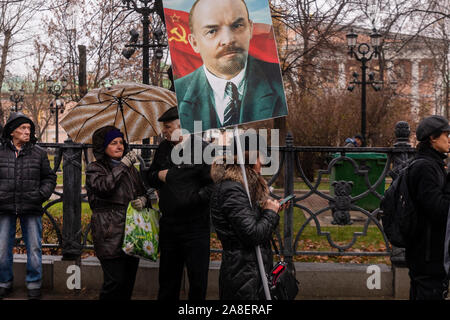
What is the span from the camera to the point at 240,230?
295cm

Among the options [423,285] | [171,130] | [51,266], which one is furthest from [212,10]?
[51,266]

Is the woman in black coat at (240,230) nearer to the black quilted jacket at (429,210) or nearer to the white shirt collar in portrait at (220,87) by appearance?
the white shirt collar in portrait at (220,87)

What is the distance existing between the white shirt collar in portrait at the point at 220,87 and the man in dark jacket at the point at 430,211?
135 centimetres

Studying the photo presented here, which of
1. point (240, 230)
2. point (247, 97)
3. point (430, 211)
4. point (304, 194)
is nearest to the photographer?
point (240, 230)

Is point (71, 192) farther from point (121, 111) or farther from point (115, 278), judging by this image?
point (115, 278)

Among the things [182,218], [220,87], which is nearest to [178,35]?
[220,87]

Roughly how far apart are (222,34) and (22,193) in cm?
273

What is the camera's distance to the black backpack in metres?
3.28

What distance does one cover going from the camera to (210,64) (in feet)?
11.4

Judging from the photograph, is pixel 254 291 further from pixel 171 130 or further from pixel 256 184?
pixel 171 130

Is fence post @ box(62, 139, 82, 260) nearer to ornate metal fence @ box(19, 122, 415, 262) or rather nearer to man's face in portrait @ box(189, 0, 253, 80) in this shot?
ornate metal fence @ box(19, 122, 415, 262)

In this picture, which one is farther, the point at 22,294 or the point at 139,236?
the point at 22,294

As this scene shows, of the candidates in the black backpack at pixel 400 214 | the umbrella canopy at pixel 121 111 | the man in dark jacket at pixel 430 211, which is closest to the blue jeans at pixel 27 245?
the umbrella canopy at pixel 121 111

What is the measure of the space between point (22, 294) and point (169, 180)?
238 cm
